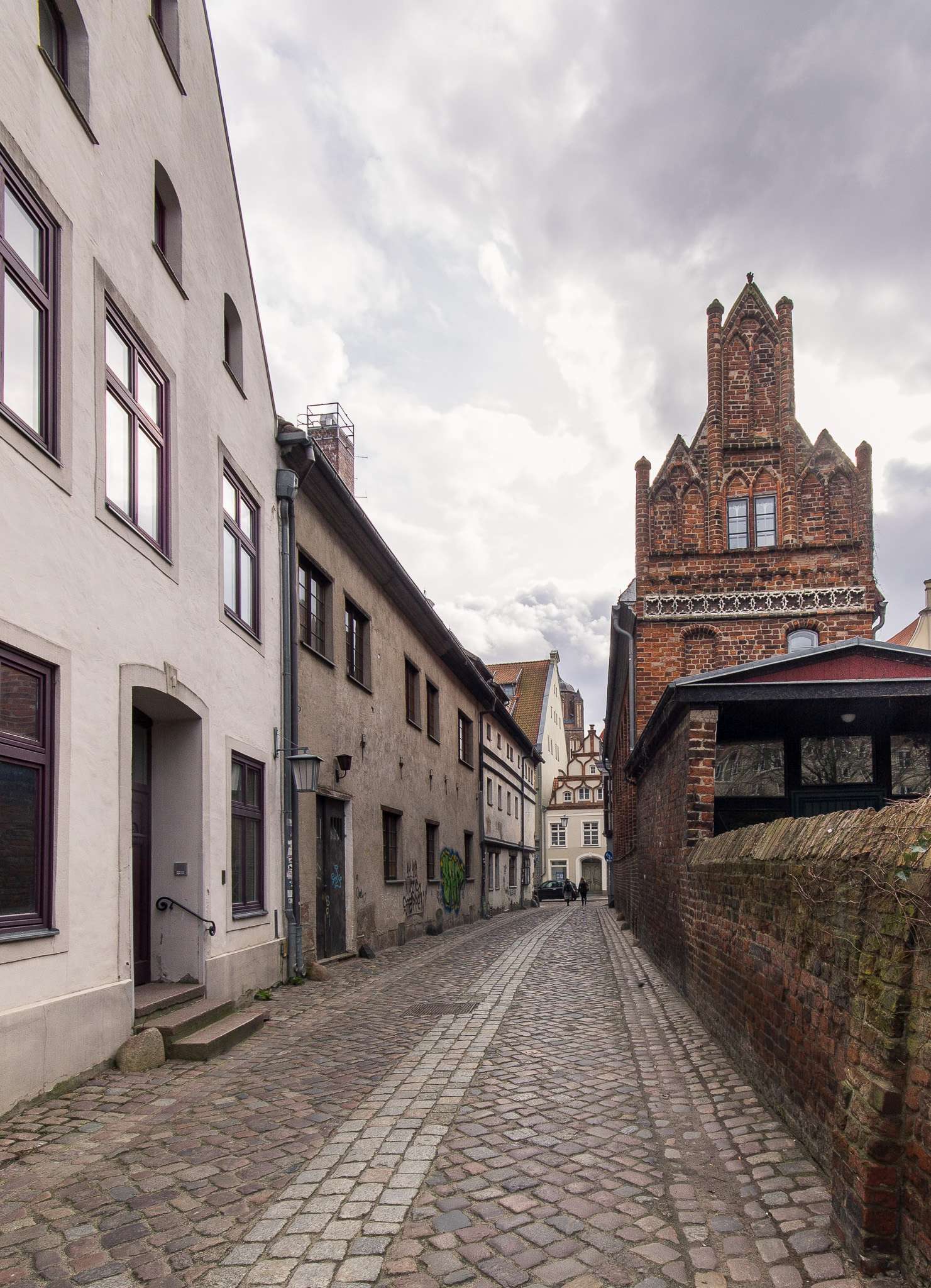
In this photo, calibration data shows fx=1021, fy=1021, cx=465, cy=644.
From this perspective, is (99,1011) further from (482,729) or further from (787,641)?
(482,729)

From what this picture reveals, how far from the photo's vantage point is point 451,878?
22938 mm

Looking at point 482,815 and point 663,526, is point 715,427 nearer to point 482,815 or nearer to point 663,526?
point 663,526

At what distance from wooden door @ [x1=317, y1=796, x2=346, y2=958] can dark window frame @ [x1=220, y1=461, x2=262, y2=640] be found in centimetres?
319

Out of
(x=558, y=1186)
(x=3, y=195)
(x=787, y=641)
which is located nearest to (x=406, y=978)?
(x=558, y=1186)

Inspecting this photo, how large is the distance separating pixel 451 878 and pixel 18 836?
1753 cm

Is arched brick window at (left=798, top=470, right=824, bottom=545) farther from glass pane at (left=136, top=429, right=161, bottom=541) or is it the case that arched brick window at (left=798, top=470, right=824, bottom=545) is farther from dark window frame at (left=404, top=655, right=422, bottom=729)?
glass pane at (left=136, top=429, right=161, bottom=541)

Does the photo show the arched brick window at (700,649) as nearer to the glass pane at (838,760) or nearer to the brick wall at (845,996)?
the glass pane at (838,760)

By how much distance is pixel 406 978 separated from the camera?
1212 centimetres

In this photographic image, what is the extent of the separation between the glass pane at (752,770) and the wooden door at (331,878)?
5.13m

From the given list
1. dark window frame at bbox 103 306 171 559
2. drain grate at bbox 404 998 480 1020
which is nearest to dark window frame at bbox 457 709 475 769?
drain grate at bbox 404 998 480 1020

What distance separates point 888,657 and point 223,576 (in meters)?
6.59

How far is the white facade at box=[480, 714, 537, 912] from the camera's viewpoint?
30.2 metres

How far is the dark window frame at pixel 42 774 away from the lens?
6.03 m

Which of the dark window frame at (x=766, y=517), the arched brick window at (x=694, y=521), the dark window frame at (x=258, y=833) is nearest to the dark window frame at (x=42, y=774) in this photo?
the dark window frame at (x=258, y=833)
